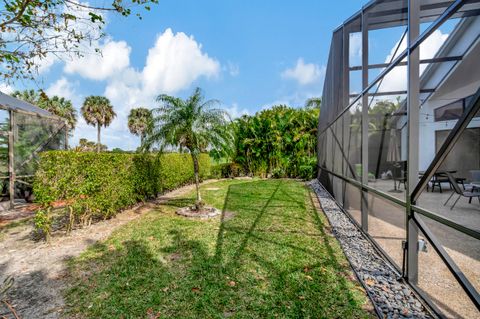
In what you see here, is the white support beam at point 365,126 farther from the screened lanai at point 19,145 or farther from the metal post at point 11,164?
the metal post at point 11,164

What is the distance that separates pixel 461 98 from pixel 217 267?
3289 millimetres

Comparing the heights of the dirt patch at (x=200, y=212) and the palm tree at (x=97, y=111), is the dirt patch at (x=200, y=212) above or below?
below

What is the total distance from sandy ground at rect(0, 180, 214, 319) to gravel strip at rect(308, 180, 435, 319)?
3412 mm

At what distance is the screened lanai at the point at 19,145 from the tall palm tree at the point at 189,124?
4.09 metres

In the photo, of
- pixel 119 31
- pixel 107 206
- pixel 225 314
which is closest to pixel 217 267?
pixel 225 314

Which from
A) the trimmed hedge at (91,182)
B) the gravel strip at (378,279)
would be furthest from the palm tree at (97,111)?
the gravel strip at (378,279)

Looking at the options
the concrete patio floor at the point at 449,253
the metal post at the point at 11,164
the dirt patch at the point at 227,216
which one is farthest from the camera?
the metal post at the point at 11,164

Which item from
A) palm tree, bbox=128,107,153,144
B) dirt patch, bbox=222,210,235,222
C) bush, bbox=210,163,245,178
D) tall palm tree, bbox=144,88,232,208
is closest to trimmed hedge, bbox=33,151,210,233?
tall palm tree, bbox=144,88,232,208

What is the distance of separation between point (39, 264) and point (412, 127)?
5.38 meters

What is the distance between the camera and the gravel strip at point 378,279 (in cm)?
236

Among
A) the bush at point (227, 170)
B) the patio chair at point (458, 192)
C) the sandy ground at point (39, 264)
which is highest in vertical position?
the patio chair at point (458, 192)

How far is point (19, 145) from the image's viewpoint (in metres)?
7.64

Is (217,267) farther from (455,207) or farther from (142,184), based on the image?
(142,184)

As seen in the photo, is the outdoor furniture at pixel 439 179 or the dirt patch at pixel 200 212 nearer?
the outdoor furniture at pixel 439 179
